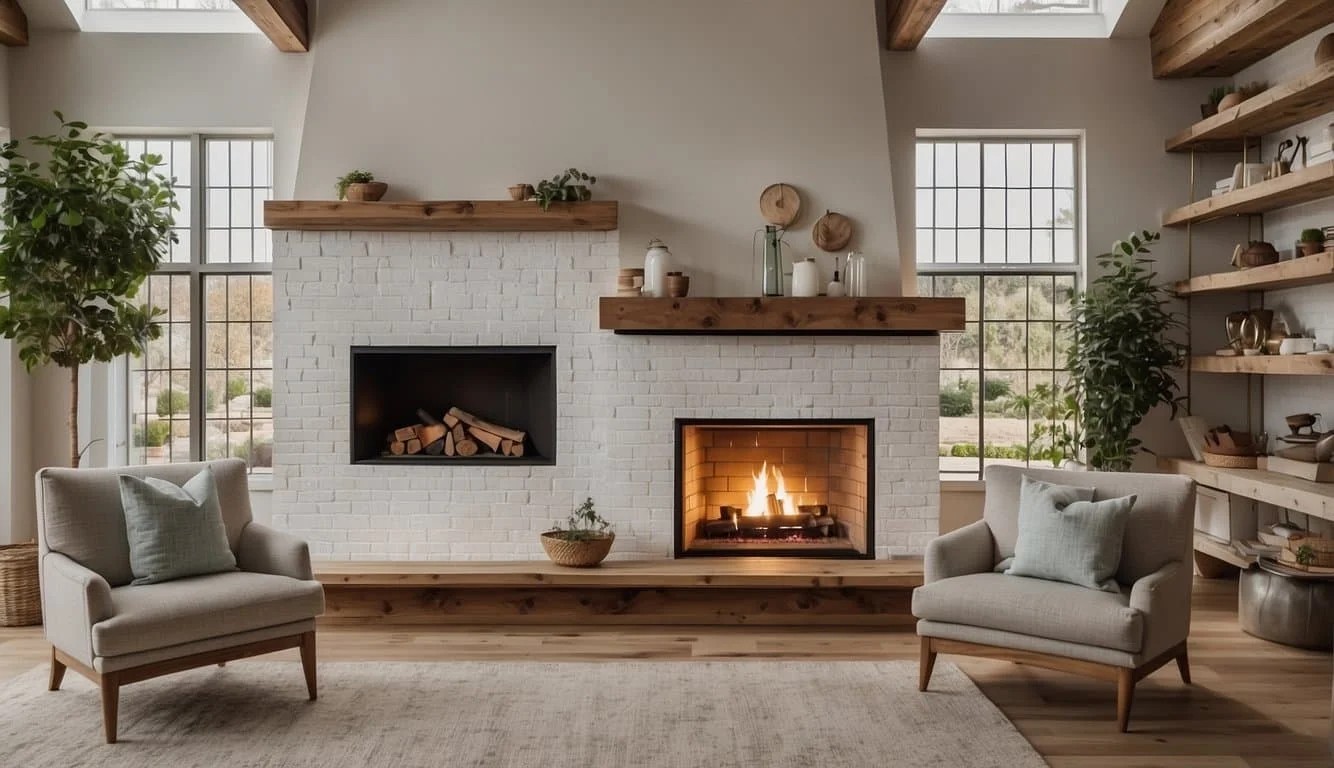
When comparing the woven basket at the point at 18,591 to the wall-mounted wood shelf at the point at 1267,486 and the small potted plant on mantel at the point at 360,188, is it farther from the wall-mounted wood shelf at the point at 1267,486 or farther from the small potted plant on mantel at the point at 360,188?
the wall-mounted wood shelf at the point at 1267,486

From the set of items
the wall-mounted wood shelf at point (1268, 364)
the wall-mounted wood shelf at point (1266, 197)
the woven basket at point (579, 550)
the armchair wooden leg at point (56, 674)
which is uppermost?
the wall-mounted wood shelf at point (1266, 197)

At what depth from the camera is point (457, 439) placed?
5371 mm

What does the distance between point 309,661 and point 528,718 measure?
0.89 m

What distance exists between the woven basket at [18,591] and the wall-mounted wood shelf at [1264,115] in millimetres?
6540

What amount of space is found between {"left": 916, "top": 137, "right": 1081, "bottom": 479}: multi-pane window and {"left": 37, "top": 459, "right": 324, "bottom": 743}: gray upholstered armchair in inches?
153

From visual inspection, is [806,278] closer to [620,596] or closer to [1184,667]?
[620,596]

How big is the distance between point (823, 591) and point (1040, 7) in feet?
12.3

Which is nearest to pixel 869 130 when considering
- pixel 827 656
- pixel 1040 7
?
pixel 1040 7

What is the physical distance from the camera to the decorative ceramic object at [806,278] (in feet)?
16.7

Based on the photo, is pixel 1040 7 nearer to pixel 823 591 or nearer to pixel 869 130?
pixel 869 130

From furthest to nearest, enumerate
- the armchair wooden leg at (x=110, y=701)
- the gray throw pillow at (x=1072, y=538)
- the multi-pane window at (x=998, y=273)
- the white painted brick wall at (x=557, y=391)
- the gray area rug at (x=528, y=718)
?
the multi-pane window at (x=998, y=273) < the white painted brick wall at (x=557, y=391) < the gray throw pillow at (x=1072, y=538) < the armchair wooden leg at (x=110, y=701) < the gray area rug at (x=528, y=718)

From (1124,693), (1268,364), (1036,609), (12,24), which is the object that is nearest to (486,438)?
(1036,609)

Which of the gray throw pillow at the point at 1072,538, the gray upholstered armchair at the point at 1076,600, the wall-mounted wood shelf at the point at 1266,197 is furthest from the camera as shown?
the wall-mounted wood shelf at the point at 1266,197

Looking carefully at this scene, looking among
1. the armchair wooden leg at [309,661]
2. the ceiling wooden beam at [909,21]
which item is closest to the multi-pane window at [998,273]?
the ceiling wooden beam at [909,21]
